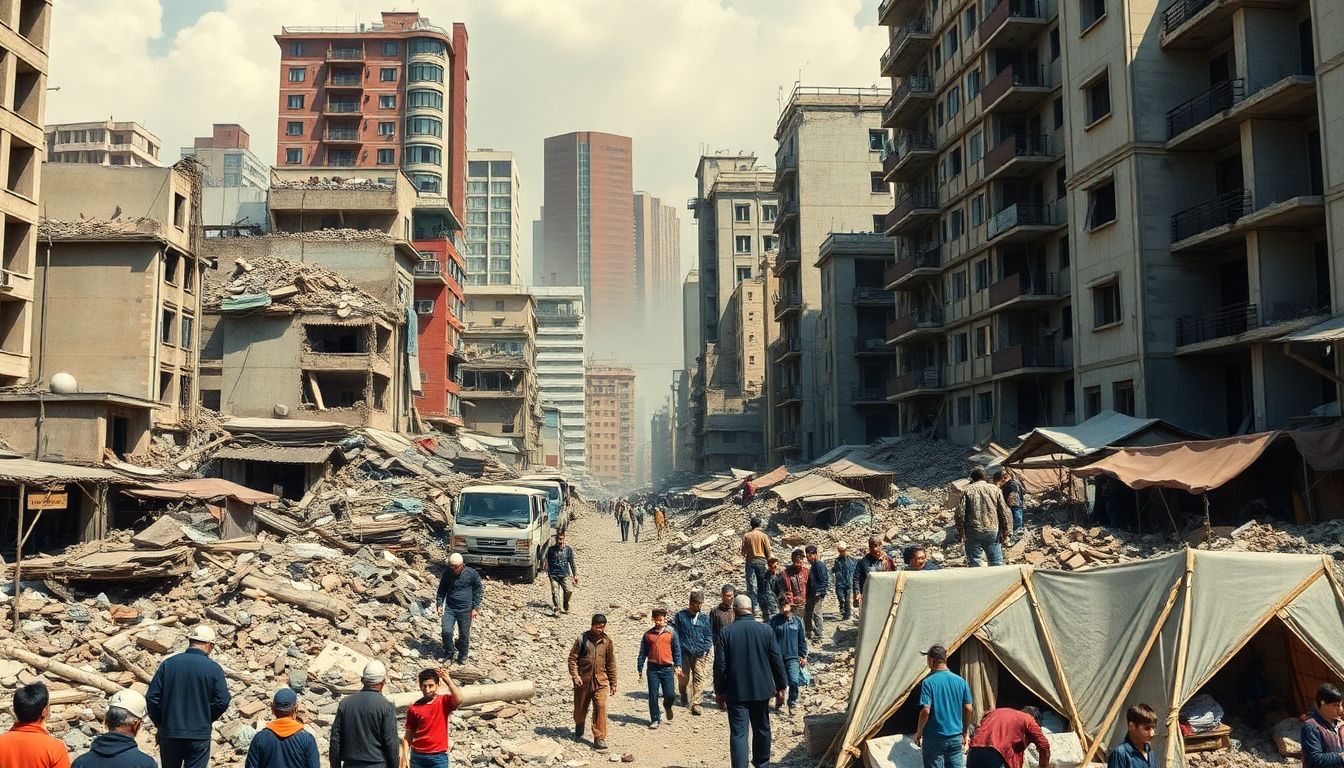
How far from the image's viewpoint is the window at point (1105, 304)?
104 ft

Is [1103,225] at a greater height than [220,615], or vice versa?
[1103,225]

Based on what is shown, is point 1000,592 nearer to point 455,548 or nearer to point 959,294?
point 455,548

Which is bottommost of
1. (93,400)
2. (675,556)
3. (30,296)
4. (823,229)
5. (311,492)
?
(675,556)

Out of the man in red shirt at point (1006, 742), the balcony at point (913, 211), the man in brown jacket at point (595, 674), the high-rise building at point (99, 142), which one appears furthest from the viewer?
the high-rise building at point (99, 142)

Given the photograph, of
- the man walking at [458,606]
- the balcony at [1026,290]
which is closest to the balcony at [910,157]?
the balcony at [1026,290]

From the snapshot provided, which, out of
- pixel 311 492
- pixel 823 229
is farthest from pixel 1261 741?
pixel 823 229

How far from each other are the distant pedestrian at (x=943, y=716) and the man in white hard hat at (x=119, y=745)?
6.22 m

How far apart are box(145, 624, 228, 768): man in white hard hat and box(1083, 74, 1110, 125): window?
31.1 metres

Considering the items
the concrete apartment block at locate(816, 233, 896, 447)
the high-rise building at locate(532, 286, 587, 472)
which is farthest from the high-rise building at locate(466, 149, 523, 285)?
the concrete apartment block at locate(816, 233, 896, 447)

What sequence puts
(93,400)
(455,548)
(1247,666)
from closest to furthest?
(1247,666) < (455,548) < (93,400)

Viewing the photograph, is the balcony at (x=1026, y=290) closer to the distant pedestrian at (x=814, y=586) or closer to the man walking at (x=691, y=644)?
the distant pedestrian at (x=814, y=586)

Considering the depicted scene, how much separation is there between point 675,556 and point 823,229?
38397 mm

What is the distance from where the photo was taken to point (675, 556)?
119 feet

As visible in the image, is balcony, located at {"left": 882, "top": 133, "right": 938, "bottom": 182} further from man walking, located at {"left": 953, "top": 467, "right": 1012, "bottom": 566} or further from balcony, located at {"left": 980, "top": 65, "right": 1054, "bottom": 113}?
man walking, located at {"left": 953, "top": 467, "right": 1012, "bottom": 566}
